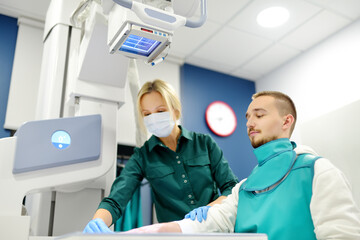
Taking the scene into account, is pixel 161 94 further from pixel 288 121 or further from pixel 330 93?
pixel 330 93

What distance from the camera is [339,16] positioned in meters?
2.99

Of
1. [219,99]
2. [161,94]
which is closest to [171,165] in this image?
[161,94]

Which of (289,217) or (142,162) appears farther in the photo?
(142,162)

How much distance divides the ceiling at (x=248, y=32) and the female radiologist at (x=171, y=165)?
1.42 meters

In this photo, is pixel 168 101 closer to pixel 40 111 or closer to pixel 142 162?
pixel 142 162

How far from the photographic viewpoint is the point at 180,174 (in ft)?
5.49

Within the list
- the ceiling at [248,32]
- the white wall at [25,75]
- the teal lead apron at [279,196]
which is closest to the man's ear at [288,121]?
the teal lead apron at [279,196]

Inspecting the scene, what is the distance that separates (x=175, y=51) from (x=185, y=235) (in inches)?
114

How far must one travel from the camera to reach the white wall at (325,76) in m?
3.03

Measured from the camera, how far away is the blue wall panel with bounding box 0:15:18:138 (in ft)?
8.97

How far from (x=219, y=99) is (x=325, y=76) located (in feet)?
3.61

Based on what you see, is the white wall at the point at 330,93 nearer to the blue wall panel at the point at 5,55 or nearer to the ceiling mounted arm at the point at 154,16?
the ceiling mounted arm at the point at 154,16

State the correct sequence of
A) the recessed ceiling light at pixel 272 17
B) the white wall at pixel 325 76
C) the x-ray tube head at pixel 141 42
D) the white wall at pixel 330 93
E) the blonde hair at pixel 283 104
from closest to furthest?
the x-ray tube head at pixel 141 42 < the blonde hair at pixel 283 104 < the white wall at pixel 330 93 < the recessed ceiling light at pixel 272 17 < the white wall at pixel 325 76

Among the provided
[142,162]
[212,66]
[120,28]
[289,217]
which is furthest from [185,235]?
[212,66]
